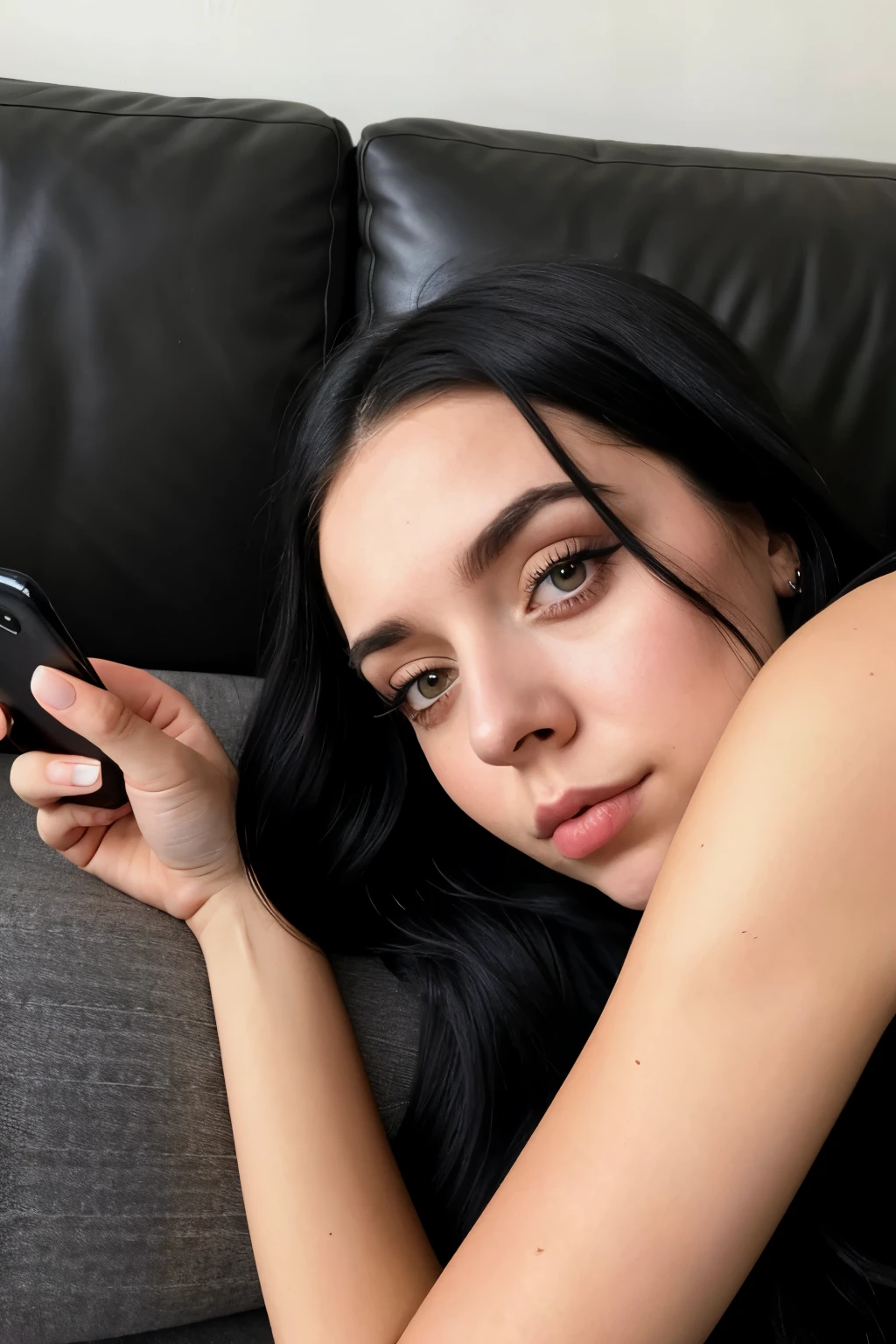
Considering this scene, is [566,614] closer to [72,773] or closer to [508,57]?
[72,773]

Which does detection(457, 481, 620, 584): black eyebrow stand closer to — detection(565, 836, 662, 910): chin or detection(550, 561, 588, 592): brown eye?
detection(550, 561, 588, 592): brown eye

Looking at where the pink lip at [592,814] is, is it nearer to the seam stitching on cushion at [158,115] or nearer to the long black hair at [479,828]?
the long black hair at [479,828]

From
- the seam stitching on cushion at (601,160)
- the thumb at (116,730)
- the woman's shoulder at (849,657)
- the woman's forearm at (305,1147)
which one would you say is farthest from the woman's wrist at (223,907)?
the seam stitching on cushion at (601,160)

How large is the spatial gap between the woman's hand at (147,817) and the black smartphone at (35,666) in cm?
1

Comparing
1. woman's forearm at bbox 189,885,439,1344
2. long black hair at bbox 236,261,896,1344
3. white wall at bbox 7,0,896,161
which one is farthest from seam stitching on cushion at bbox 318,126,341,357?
woman's forearm at bbox 189,885,439,1344

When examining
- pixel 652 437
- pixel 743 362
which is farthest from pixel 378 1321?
pixel 743 362

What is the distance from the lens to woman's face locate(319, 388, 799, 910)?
76 centimetres

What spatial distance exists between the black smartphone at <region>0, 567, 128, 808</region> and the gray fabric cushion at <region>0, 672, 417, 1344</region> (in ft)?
0.40

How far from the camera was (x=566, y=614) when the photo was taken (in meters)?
0.79

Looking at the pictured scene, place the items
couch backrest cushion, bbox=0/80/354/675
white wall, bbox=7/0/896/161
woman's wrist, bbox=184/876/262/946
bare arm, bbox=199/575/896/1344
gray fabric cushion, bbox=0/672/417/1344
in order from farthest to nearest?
white wall, bbox=7/0/896/161 → couch backrest cushion, bbox=0/80/354/675 → woman's wrist, bbox=184/876/262/946 → gray fabric cushion, bbox=0/672/417/1344 → bare arm, bbox=199/575/896/1344

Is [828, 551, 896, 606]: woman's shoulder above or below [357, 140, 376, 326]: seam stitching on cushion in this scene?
below

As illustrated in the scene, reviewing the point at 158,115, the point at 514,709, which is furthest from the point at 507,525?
the point at 158,115

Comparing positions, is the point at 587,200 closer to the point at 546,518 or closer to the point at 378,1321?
the point at 546,518

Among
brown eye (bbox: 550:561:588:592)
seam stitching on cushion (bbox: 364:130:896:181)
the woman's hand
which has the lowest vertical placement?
the woman's hand
